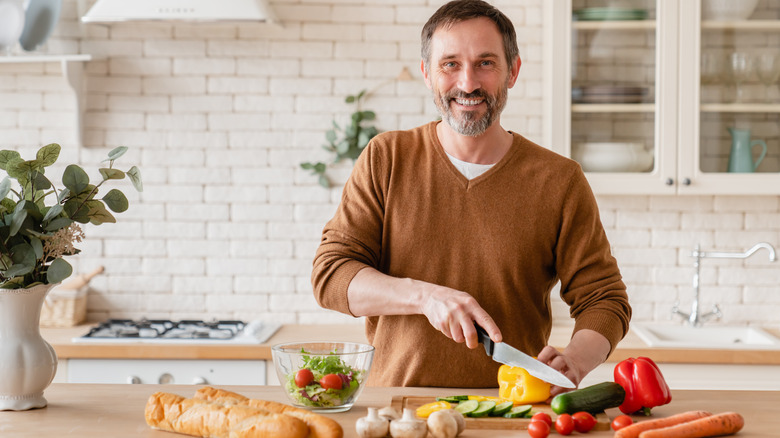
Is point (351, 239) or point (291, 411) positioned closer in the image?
point (291, 411)

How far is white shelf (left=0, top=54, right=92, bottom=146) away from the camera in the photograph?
11.1 ft

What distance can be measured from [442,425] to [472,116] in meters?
0.92

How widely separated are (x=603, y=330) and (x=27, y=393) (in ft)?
3.99

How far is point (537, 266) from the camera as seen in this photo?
6.95 feet

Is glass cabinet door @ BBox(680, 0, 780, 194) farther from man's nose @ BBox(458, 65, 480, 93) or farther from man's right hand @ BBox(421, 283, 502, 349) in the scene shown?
man's right hand @ BBox(421, 283, 502, 349)

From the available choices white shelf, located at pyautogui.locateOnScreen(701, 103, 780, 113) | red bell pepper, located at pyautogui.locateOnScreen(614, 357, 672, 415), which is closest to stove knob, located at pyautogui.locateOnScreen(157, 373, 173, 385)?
red bell pepper, located at pyautogui.locateOnScreen(614, 357, 672, 415)

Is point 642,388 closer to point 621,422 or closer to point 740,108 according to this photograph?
point 621,422

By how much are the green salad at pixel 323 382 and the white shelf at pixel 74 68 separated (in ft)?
7.57

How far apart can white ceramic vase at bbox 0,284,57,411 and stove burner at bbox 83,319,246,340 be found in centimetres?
150

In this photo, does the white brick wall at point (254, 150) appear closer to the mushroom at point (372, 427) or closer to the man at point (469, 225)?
the man at point (469, 225)

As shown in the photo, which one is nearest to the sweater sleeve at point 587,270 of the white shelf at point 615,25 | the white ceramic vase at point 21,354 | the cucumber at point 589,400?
the cucumber at point 589,400

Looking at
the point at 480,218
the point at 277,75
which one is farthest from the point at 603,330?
the point at 277,75

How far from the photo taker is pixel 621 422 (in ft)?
4.86

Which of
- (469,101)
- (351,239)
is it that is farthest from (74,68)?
(469,101)
